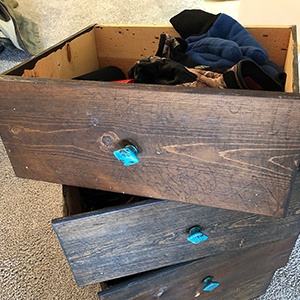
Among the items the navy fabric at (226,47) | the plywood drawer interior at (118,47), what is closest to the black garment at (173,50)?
the navy fabric at (226,47)

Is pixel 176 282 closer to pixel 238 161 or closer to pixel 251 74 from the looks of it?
pixel 238 161

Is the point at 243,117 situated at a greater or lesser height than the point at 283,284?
greater

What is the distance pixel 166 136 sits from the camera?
1.59 ft

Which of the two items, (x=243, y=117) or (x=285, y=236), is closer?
(x=243, y=117)

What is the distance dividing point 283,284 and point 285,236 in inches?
11.7

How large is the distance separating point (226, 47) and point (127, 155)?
430 millimetres

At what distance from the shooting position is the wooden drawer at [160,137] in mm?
437

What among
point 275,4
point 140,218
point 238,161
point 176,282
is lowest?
point 176,282

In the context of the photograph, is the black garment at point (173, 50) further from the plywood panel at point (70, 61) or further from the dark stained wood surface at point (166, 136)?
the dark stained wood surface at point (166, 136)

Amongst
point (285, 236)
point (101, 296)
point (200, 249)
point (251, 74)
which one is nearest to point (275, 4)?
point (251, 74)

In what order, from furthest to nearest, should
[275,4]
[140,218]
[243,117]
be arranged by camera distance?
[275,4]
[140,218]
[243,117]

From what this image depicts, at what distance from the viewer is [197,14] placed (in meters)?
0.90

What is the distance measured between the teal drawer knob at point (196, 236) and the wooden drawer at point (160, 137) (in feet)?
0.25

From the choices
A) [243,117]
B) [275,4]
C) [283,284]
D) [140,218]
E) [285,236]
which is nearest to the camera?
[243,117]
